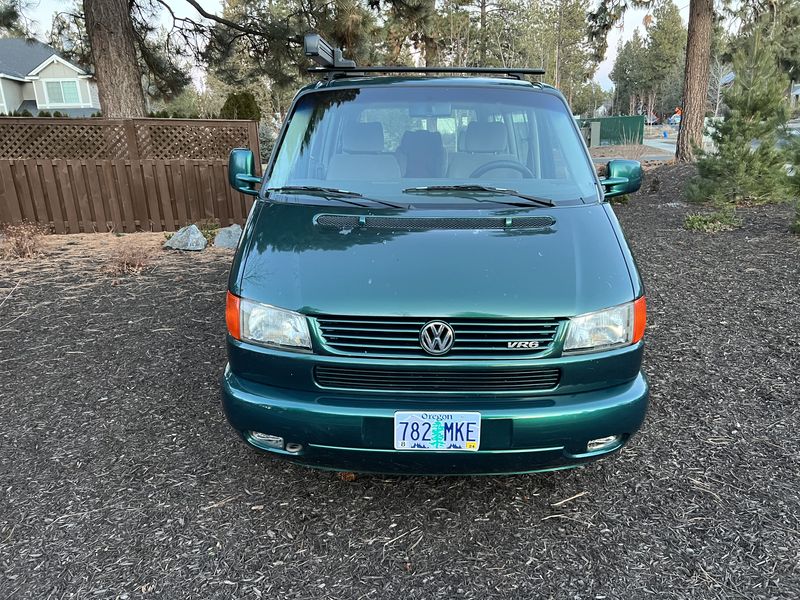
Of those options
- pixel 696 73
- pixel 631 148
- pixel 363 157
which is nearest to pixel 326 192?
pixel 363 157

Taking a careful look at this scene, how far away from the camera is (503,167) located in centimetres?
323

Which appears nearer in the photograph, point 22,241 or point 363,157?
point 363,157

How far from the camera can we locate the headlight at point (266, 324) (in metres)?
2.29

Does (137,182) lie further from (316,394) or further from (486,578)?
(486,578)

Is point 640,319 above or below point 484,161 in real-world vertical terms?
below

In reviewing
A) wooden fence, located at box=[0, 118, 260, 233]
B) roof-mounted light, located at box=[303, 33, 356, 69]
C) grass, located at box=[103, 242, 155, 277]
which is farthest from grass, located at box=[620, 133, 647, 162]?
roof-mounted light, located at box=[303, 33, 356, 69]

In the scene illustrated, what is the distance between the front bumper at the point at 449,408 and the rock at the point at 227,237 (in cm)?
584

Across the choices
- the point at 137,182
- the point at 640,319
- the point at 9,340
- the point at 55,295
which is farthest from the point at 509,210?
the point at 137,182

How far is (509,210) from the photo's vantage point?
279 cm

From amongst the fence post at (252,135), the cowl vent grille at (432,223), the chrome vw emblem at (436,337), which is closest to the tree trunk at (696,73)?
the fence post at (252,135)

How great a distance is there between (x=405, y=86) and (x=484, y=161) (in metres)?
0.70

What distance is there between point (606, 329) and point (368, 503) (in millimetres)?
1320

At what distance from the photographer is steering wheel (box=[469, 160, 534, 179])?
3.18 m

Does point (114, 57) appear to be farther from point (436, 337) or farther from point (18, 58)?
point (18, 58)
